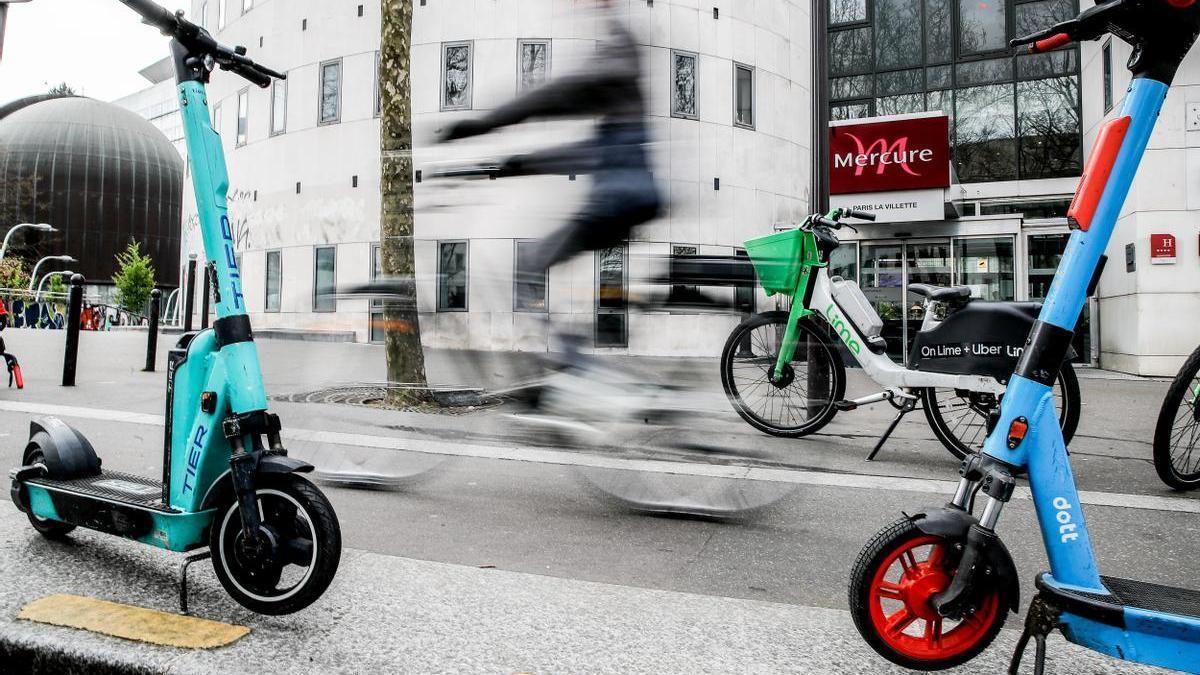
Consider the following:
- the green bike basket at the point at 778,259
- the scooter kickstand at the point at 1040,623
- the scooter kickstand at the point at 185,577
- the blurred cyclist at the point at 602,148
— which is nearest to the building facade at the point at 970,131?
the green bike basket at the point at 778,259

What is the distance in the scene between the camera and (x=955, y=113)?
17.4 metres

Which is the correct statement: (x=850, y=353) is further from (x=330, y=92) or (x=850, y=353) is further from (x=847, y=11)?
(x=847, y=11)

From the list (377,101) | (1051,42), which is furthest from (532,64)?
(1051,42)

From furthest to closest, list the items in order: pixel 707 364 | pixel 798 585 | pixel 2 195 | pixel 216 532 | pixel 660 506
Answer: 1. pixel 2 195
2. pixel 660 506
3. pixel 707 364
4. pixel 798 585
5. pixel 216 532

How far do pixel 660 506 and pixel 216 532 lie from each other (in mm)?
2193

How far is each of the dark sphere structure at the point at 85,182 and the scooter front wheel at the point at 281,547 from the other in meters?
78.4

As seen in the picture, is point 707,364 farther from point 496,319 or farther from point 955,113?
point 955,113

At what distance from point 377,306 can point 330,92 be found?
4.68 ft

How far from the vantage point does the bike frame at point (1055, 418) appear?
1.77m

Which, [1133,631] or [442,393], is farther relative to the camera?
[442,393]

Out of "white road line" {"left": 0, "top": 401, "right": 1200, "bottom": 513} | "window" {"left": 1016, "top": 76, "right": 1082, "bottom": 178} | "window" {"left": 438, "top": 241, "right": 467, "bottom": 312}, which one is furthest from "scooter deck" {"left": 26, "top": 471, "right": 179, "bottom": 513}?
"window" {"left": 1016, "top": 76, "right": 1082, "bottom": 178}

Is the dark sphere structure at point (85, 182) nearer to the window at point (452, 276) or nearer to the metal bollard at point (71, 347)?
the metal bollard at point (71, 347)

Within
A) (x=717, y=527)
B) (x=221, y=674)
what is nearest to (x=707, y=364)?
(x=717, y=527)

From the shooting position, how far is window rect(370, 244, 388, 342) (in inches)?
125
